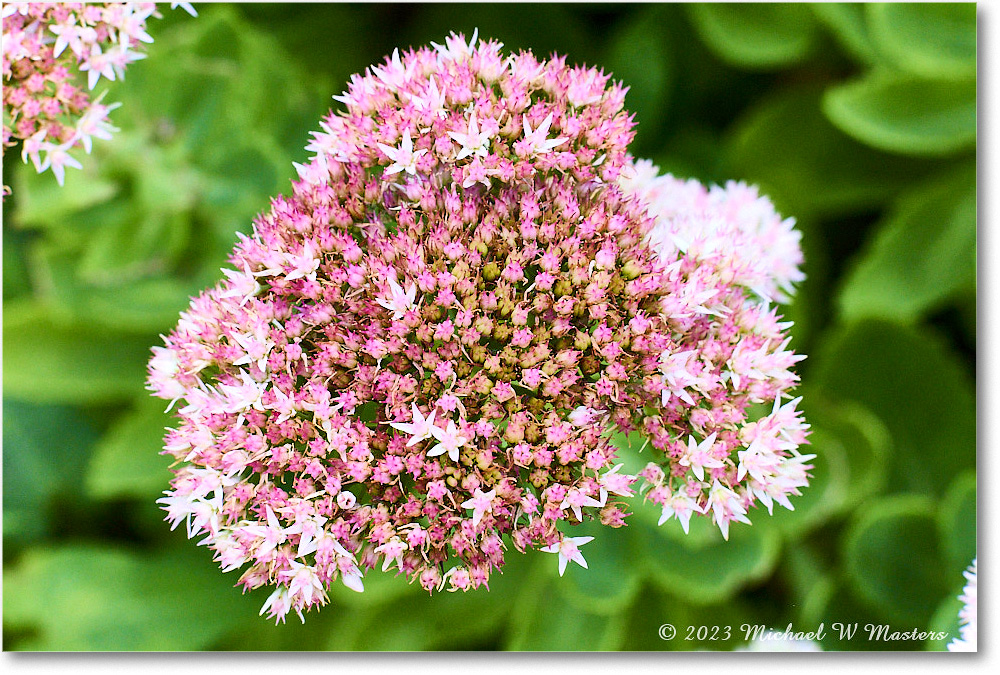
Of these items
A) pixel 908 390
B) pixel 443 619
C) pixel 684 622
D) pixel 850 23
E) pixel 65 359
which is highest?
pixel 850 23

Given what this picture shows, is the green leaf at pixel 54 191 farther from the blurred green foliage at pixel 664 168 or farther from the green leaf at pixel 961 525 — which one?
the green leaf at pixel 961 525

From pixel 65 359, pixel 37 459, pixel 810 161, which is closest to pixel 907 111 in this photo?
pixel 810 161

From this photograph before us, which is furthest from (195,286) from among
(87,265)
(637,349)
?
(637,349)

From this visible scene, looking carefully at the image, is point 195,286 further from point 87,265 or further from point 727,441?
point 727,441

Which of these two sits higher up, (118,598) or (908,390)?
(908,390)

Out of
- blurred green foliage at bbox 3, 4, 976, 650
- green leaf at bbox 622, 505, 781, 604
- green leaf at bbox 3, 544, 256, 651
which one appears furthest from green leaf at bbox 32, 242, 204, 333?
green leaf at bbox 622, 505, 781, 604

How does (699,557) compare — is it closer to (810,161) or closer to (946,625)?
(946,625)

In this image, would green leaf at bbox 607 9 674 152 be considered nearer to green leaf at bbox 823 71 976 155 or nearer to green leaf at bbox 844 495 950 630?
green leaf at bbox 823 71 976 155
